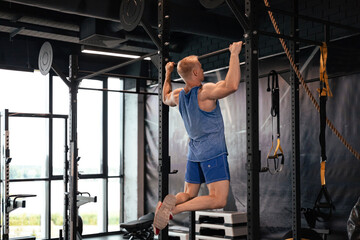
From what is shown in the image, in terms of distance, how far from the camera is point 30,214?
26.8 feet

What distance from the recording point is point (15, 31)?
7.42m

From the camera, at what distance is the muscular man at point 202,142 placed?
3281 mm

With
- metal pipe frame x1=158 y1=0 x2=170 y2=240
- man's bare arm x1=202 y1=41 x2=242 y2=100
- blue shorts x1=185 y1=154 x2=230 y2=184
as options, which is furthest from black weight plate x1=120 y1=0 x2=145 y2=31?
blue shorts x1=185 y1=154 x2=230 y2=184

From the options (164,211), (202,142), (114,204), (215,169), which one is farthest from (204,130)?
(114,204)

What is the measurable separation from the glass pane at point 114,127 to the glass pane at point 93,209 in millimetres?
416

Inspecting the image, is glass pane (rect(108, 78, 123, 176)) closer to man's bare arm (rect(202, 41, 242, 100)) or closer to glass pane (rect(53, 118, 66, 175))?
glass pane (rect(53, 118, 66, 175))

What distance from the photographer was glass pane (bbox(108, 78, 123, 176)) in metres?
9.34

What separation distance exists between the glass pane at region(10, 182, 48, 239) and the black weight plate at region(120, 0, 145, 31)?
16.0ft

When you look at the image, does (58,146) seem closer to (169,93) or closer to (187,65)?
(169,93)

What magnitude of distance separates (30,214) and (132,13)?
17.6 feet

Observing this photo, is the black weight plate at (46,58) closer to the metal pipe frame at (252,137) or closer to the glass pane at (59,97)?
the glass pane at (59,97)

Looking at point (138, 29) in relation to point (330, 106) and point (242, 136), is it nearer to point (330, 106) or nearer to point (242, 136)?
point (242, 136)

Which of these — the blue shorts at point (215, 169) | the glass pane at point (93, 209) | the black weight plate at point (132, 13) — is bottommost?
the glass pane at point (93, 209)

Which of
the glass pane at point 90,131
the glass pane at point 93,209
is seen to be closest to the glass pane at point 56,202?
the glass pane at point 93,209
